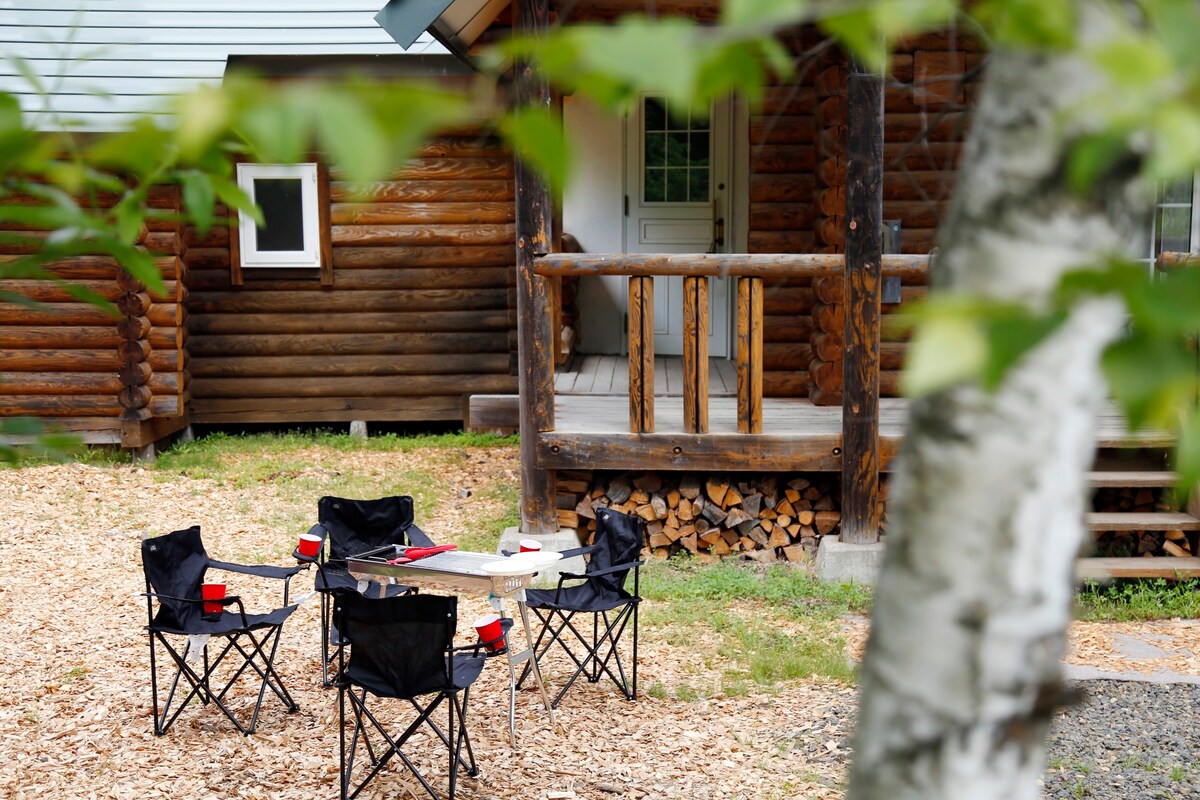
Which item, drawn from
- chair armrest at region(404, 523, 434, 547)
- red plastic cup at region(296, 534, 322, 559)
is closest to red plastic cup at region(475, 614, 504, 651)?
red plastic cup at region(296, 534, 322, 559)

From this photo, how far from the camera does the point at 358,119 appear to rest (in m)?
0.87

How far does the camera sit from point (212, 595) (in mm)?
5383

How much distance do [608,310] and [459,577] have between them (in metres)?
6.26

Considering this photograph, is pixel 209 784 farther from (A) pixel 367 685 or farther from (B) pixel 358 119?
(B) pixel 358 119

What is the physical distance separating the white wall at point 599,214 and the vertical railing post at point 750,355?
406cm

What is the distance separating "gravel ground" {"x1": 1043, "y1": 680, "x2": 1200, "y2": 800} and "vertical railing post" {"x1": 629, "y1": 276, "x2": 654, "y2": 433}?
290 cm

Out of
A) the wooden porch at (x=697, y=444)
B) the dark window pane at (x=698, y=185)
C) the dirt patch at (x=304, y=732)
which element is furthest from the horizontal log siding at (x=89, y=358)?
the wooden porch at (x=697, y=444)

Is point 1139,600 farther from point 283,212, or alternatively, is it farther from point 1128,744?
point 283,212

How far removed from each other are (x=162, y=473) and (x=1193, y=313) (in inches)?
401

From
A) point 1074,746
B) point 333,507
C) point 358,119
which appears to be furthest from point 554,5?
point 358,119

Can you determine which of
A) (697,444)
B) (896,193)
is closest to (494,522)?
(697,444)

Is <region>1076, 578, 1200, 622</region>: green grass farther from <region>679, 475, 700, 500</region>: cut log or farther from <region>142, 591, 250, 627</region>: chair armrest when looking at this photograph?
<region>142, 591, 250, 627</region>: chair armrest

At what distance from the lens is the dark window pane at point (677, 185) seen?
35.9 feet

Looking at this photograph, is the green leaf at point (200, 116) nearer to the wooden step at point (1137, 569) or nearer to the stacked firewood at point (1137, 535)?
the wooden step at point (1137, 569)
